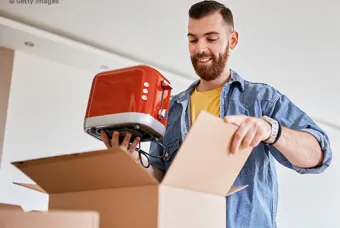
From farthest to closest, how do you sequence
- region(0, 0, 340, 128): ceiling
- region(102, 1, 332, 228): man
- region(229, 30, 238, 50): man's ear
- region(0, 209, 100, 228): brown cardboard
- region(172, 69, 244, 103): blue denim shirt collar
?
region(0, 0, 340, 128): ceiling, region(229, 30, 238, 50): man's ear, region(172, 69, 244, 103): blue denim shirt collar, region(102, 1, 332, 228): man, region(0, 209, 100, 228): brown cardboard

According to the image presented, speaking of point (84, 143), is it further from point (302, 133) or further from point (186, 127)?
point (302, 133)

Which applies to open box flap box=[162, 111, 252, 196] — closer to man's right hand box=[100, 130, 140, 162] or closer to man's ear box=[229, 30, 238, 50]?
man's right hand box=[100, 130, 140, 162]

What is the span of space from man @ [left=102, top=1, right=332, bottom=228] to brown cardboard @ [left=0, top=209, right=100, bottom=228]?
310 mm

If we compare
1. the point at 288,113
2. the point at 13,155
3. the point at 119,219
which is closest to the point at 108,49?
the point at 13,155

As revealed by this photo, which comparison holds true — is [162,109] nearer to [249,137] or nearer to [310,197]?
[249,137]

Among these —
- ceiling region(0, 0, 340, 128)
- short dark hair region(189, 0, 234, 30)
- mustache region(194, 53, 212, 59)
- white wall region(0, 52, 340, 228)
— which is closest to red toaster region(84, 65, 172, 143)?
mustache region(194, 53, 212, 59)

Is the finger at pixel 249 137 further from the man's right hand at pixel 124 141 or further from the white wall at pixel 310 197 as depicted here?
the white wall at pixel 310 197

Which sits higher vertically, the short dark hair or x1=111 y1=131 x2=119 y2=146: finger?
the short dark hair

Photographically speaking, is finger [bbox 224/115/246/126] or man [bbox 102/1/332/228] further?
man [bbox 102/1/332/228]

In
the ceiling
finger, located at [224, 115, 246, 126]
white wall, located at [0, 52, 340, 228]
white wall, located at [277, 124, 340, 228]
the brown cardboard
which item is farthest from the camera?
white wall, located at [277, 124, 340, 228]

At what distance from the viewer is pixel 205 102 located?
133 cm

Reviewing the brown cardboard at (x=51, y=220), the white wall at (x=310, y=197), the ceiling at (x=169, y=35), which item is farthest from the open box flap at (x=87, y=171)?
the white wall at (x=310, y=197)

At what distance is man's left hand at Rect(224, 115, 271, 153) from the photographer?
851 millimetres

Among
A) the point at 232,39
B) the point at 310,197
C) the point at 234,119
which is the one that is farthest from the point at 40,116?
the point at 310,197
